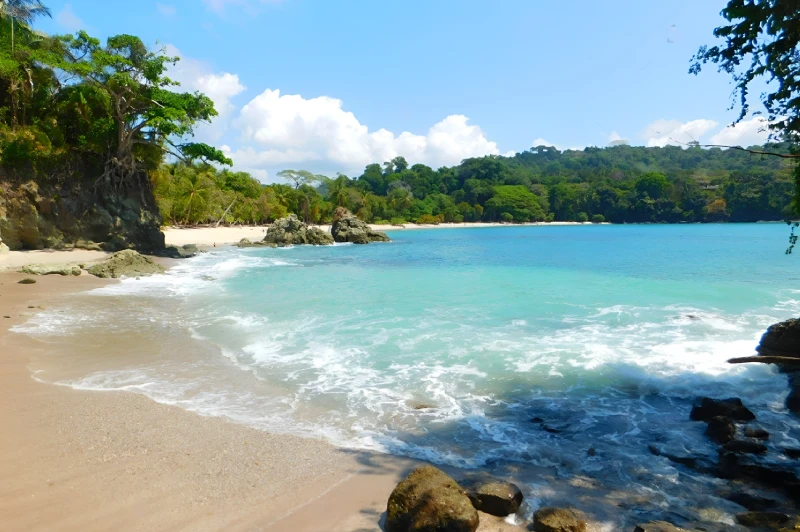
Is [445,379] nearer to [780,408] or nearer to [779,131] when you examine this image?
[780,408]

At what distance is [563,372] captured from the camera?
A: 8539 mm

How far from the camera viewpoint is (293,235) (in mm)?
46938

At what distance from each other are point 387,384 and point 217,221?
5806 centimetres

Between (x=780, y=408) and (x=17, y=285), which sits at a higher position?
(x=17, y=285)

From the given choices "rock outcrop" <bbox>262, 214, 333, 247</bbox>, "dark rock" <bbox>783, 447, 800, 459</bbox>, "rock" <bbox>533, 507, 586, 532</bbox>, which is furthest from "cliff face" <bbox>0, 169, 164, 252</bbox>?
"dark rock" <bbox>783, 447, 800, 459</bbox>

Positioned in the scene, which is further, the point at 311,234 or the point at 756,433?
the point at 311,234

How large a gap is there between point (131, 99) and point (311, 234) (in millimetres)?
24823

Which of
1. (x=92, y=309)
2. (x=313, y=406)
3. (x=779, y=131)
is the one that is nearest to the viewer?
(x=779, y=131)

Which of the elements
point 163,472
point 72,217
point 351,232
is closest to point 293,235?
point 351,232

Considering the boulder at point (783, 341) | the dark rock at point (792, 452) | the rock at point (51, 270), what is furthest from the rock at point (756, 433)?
the rock at point (51, 270)

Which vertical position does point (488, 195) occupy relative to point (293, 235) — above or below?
above

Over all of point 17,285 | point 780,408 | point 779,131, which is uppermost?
point 779,131

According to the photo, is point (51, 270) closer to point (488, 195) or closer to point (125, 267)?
point (125, 267)

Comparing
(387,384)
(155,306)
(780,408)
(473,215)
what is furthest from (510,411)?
(473,215)
